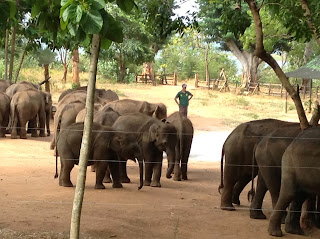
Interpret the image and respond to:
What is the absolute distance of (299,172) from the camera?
6.91m

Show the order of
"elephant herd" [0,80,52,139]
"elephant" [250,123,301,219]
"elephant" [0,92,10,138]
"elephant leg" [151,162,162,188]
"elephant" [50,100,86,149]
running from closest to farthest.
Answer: "elephant" [250,123,301,219], "elephant leg" [151,162,162,188], "elephant" [50,100,86,149], "elephant" [0,92,10,138], "elephant herd" [0,80,52,139]

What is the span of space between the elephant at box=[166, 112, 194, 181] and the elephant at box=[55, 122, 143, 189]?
6.76 feet

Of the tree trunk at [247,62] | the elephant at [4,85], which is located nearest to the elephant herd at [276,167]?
the elephant at [4,85]

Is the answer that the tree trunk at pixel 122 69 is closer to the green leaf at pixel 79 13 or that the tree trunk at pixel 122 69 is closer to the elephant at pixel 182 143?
the elephant at pixel 182 143

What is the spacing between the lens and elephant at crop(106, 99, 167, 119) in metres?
14.3

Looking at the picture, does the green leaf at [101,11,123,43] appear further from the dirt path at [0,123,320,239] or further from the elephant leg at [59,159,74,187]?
the elephant leg at [59,159,74,187]

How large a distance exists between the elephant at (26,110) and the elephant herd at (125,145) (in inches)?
133

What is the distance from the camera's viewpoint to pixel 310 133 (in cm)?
708

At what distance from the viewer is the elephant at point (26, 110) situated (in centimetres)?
1720

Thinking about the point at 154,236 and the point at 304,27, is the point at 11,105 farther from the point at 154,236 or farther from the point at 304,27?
the point at 154,236

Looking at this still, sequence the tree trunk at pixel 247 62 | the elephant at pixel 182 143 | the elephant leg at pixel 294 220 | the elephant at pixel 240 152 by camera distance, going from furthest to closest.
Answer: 1. the tree trunk at pixel 247 62
2. the elephant at pixel 182 143
3. the elephant at pixel 240 152
4. the elephant leg at pixel 294 220

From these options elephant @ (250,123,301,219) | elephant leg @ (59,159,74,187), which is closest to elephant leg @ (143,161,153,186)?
elephant leg @ (59,159,74,187)

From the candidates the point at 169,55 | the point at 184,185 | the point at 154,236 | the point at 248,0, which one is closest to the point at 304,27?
the point at 248,0

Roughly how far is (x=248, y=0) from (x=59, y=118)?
24.3 feet
